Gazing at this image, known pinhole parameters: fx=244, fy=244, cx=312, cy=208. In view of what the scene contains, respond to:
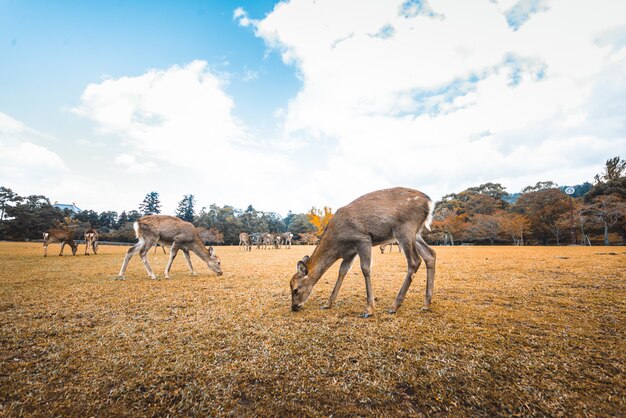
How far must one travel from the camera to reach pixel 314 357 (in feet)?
9.35

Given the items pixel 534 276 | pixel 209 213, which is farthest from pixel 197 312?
pixel 209 213

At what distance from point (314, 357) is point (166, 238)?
8.11 meters

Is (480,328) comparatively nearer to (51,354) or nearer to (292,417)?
(292,417)

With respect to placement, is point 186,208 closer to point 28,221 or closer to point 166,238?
point 28,221

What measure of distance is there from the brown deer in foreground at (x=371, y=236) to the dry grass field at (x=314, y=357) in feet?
1.77

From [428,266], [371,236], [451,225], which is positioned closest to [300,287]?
[371,236]

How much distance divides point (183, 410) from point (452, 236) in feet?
192

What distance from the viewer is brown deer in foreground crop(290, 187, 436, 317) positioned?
15.0ft

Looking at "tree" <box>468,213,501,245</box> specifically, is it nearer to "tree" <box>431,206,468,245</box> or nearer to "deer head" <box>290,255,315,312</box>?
"tree" <box>431,206,468,245</box>

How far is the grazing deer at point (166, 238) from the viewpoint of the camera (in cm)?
854

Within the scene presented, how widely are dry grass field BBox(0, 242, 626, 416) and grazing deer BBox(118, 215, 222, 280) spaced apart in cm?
326

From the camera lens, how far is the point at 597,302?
15.4 feet

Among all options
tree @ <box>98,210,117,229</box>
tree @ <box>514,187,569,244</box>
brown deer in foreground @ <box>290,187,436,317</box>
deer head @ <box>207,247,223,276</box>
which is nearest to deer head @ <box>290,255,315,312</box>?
brown deer in foreground @ <box>290,187,436,317</box>

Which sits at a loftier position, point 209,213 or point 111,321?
point 209,213
